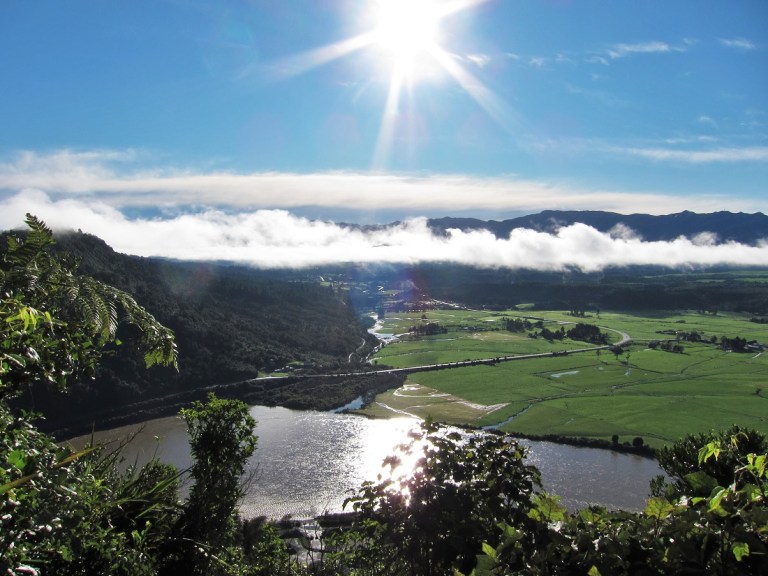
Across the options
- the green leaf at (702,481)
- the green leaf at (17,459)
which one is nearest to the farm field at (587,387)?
the green leaf at (702,481)

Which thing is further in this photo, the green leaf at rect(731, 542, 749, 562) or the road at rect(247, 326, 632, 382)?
the road at rect(247, 326, 632, 382)

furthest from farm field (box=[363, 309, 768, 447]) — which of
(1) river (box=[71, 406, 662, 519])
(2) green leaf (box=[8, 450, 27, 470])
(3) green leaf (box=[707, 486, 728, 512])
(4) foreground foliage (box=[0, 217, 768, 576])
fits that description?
(3) green leaf (box=[707, 486, 728, 512])

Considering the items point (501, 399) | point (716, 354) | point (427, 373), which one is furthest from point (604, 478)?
point (716, 354)

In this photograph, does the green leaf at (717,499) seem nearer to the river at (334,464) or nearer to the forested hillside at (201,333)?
the river at (334,464)

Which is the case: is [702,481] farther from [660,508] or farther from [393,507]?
[393,507]

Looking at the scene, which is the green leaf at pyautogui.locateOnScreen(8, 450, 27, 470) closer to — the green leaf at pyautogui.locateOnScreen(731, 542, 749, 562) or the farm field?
the green leaf at pyautogui.locateOnScreen(731, 542, 749, 562)
